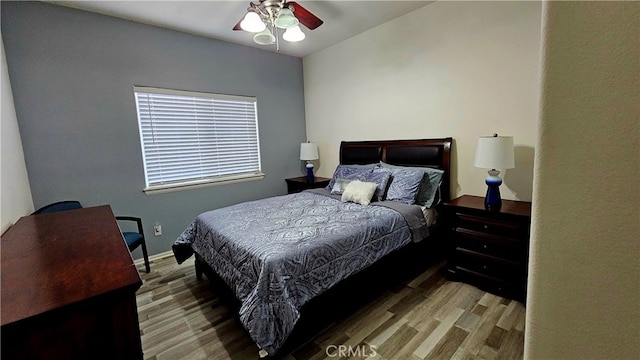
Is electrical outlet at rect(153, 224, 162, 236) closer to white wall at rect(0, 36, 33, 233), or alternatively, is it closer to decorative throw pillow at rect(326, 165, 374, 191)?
white wall at rect(0, 36, 33, 233)

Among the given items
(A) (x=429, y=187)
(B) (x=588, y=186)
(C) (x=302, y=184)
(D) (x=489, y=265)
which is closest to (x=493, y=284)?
(D) (x=489, y=265)

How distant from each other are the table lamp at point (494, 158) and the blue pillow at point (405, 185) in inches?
23.0

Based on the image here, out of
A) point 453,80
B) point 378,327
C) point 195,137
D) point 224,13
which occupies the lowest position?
point 378,327

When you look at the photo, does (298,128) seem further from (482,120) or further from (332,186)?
(482,120)

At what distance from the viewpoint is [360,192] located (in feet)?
9.37

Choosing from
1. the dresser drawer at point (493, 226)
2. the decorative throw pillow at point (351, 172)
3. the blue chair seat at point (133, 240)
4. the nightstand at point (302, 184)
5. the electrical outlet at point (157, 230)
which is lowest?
the electrical outlet at point (157, 230)

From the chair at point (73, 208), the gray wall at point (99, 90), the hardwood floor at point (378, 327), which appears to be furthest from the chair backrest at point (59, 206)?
the hardwood floor at point (378, 327)

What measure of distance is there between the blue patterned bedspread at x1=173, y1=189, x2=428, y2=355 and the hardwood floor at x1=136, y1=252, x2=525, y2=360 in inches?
14.4

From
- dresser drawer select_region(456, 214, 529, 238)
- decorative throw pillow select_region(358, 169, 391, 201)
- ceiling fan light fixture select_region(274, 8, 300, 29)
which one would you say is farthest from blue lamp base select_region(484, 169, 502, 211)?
ceiling fan light fixture select_region(274, 8, 300, 29)

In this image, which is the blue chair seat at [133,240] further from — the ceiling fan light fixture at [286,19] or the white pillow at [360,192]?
the ceiling fan light fixture at [286,19]

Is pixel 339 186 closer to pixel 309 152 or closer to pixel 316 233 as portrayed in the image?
pixel 309 152

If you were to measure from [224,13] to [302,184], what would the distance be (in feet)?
7.78

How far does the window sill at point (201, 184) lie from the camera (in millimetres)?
3230

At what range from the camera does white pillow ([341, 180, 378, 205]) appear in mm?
2812
